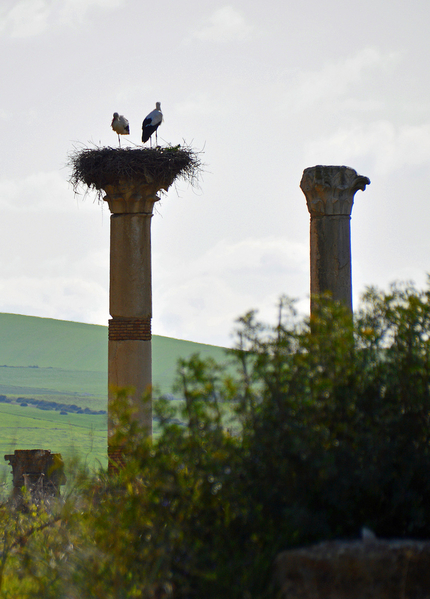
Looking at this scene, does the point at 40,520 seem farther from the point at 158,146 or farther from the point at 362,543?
the point at 158,146

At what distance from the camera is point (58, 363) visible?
6312 cm

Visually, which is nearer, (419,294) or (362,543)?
(362,543)

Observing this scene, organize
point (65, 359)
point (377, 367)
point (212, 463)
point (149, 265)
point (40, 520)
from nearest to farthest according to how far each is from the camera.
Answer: point (212, 463)
point (377, 367)
point (40, 520)
point (149, 265)
point (65, 359)

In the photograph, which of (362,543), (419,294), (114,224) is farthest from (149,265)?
(362,543)

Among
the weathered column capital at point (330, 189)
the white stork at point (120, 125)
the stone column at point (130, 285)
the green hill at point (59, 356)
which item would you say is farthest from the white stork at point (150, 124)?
the green hill at point (59, 356)

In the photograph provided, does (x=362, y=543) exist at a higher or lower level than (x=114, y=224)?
lower

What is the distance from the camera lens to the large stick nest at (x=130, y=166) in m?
11.6

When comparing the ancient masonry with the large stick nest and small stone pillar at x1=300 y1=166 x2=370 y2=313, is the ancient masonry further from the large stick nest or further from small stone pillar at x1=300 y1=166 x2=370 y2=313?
small stone pillar at x1=300 y1=166 x2=370 y2=313

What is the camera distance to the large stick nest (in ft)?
37.9

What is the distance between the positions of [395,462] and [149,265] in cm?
746

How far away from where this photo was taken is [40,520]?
7.04 metres

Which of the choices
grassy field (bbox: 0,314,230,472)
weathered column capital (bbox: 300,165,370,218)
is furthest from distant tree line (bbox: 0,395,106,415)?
weathered column capital (bbox: 300,165,370,218)

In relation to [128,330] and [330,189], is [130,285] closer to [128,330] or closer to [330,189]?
[128,330]

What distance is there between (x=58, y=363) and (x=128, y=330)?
53.4 m
